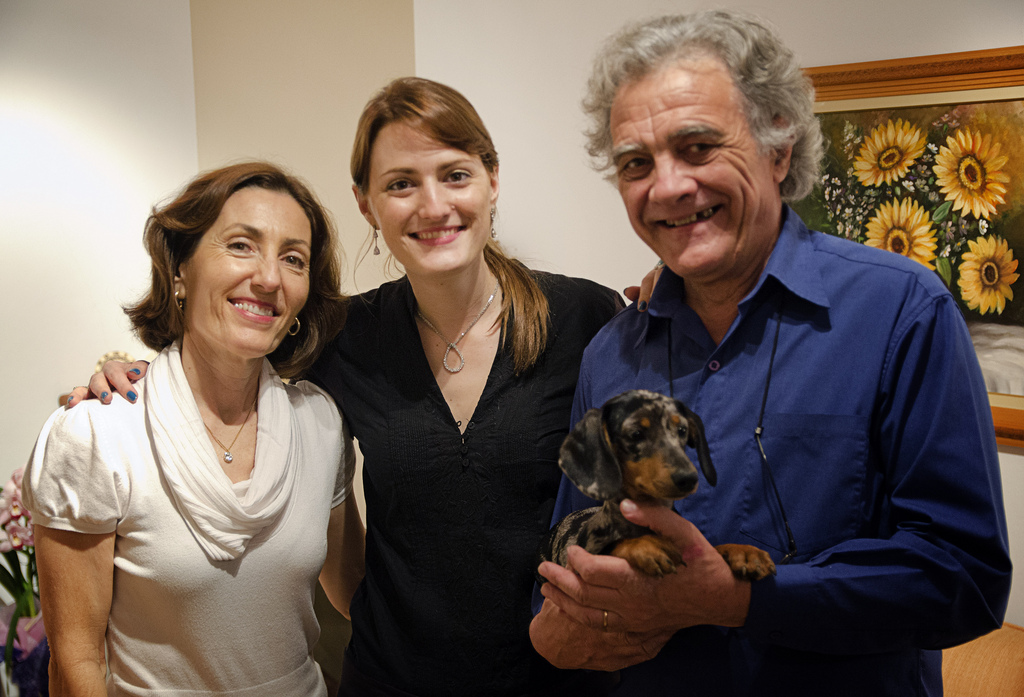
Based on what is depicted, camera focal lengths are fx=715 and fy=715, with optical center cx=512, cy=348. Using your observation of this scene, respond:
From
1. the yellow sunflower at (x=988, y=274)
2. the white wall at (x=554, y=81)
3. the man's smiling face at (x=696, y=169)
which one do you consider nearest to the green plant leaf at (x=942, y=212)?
the yellow sunflower at (x=988, y=274)

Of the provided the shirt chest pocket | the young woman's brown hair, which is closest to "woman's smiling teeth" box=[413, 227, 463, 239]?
the young woman's brown hair

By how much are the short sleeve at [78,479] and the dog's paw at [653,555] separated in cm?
124

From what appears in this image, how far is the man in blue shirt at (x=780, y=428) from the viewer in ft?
3.88

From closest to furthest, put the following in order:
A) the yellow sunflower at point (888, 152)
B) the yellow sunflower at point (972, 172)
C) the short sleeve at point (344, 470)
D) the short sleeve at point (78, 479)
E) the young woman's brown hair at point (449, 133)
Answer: the short sleeve at point (78, 479) < the young woman's brown hair at point (449, 133) < the short sleeve at point (344, 470) < the yellow sunflower at point (972, 172) < the yellow sunflower at point (888, 152)

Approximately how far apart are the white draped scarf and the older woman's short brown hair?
0.11 metres

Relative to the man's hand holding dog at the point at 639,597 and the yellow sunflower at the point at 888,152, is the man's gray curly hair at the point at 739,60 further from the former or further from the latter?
the yellow sunflower at the point at 888,152

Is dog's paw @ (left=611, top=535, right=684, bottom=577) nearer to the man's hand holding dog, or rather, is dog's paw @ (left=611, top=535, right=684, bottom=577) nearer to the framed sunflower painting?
the man's hand holding dog

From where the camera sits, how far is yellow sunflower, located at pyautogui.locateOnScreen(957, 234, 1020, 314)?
2.25m

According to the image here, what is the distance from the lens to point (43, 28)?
3230 millimetres

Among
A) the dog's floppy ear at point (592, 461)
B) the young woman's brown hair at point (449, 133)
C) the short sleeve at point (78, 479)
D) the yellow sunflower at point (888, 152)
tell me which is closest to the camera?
the dog's floppy ear at point (592, 461)

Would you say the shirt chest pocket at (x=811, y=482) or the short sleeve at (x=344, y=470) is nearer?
the shirt chest pocket at (x=811, y=482)

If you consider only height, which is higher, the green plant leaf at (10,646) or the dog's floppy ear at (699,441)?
the dog's floppy ear at (699,441)

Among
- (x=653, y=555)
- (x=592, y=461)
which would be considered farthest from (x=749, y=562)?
(x=592, y=461)

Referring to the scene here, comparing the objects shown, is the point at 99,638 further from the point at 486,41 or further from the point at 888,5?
the point at 888,5
